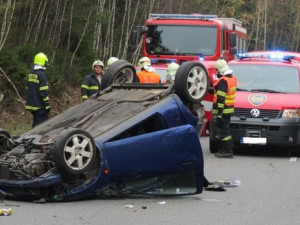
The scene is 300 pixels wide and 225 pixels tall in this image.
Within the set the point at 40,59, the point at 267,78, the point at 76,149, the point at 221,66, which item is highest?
the point at 40,59

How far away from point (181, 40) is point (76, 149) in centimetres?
1328

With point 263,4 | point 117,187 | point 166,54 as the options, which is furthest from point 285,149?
point 263,4

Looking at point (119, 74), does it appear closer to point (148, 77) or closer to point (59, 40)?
point (148, 77)

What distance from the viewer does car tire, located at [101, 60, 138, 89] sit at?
33.2 ft

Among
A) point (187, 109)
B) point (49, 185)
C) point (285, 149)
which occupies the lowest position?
point (285, 149)

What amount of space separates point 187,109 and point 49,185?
2080 millimetres

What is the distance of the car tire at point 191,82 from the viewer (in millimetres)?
9055

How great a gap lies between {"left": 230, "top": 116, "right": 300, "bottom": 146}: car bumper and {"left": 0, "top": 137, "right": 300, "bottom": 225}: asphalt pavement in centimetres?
299

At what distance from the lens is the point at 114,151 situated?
8016mm

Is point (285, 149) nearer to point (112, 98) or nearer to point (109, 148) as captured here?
point (112, 98)

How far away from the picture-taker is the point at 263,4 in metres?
65.6

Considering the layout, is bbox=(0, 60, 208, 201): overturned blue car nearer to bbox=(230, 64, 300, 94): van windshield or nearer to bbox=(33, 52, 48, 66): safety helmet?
bbox=(33, 52, 48, 66): safety helmet

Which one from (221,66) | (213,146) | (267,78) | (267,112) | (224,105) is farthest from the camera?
(267,78)

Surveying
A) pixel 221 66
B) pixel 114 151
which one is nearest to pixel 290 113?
pixel 221 66
